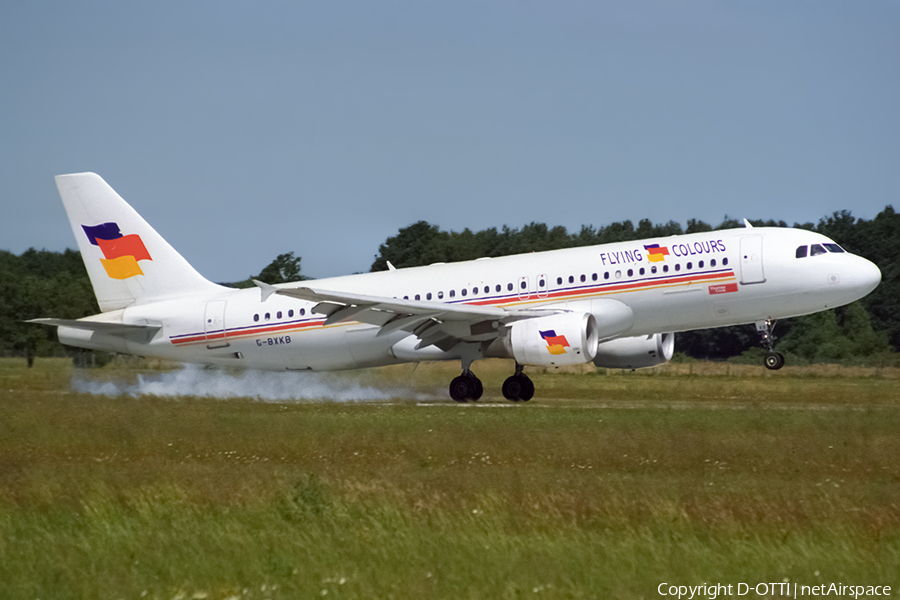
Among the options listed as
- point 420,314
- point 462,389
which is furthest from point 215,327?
point 462,389

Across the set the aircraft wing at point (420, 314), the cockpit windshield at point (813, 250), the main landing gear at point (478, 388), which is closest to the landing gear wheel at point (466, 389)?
the main landing gear at point (478, 388)

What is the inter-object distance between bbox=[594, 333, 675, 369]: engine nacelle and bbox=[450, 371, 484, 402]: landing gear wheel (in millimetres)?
3798

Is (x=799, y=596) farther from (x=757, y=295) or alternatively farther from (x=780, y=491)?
(x=757, y=295)

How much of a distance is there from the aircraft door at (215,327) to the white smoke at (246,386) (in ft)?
5.55

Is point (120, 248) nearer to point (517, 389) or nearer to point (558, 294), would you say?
point (517, 389)

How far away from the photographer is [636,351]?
1128 inches

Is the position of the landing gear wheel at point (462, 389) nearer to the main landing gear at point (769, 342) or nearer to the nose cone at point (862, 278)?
the main landing gear at point (769, 342)

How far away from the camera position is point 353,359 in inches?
1101

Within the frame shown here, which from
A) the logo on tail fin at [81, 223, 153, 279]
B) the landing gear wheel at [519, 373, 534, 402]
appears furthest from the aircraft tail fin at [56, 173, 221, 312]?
the landing gear wheel at [519, 373, 534, 402]

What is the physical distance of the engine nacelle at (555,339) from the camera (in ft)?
78.9

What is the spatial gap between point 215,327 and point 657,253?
12335 mm

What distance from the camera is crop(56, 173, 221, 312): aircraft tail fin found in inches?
1152

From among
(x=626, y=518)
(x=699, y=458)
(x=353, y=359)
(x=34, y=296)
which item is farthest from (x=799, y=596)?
Answer: (x=34, y=296)

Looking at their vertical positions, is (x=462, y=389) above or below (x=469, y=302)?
below
